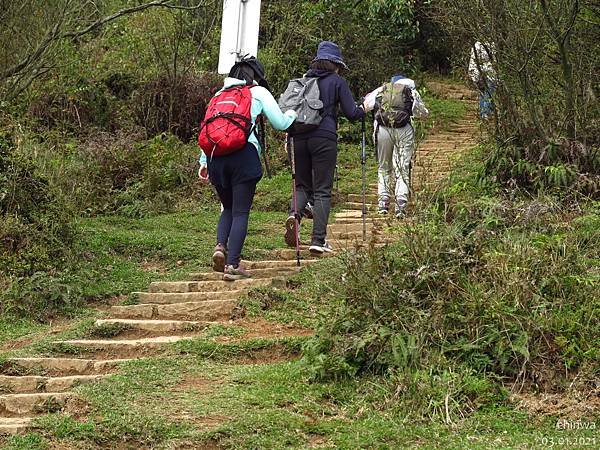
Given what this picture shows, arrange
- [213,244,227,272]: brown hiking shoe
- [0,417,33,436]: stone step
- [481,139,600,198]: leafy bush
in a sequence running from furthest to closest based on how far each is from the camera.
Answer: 1. [481,139,600,198]: leafy bush
2. [213,244,227,272]: brown hiking shoe
3. [0,417,33,436]: stone step

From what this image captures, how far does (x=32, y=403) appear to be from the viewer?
20.3ft

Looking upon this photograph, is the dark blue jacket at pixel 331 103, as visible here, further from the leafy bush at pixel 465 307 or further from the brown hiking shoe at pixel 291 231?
the leafy bush at pixel 465 307

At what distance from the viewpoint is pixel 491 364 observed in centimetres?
598

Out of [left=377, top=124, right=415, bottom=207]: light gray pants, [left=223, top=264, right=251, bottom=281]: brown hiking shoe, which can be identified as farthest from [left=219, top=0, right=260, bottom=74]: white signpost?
[left=223, top=264, right=251, bottom=281]: brown hiking shoe

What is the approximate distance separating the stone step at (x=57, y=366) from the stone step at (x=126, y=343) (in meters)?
0.27

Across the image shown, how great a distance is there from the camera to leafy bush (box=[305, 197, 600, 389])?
599 cm

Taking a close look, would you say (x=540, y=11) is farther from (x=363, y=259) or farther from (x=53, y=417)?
(x=53, y=417)

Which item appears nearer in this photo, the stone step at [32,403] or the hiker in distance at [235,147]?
the stone step at [32,403]

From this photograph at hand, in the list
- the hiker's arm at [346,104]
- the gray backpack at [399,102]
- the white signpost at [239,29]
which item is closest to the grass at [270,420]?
the hiker's arm at [346,104]

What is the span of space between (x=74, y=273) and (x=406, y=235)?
417cm

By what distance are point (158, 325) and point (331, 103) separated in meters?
2.80

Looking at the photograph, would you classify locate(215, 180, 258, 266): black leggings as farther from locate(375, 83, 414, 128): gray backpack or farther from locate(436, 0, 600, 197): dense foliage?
locate(436, 0, 600, 197): dense foliage

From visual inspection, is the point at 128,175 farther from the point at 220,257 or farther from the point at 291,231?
the point at 220,257

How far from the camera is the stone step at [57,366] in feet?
22.5
